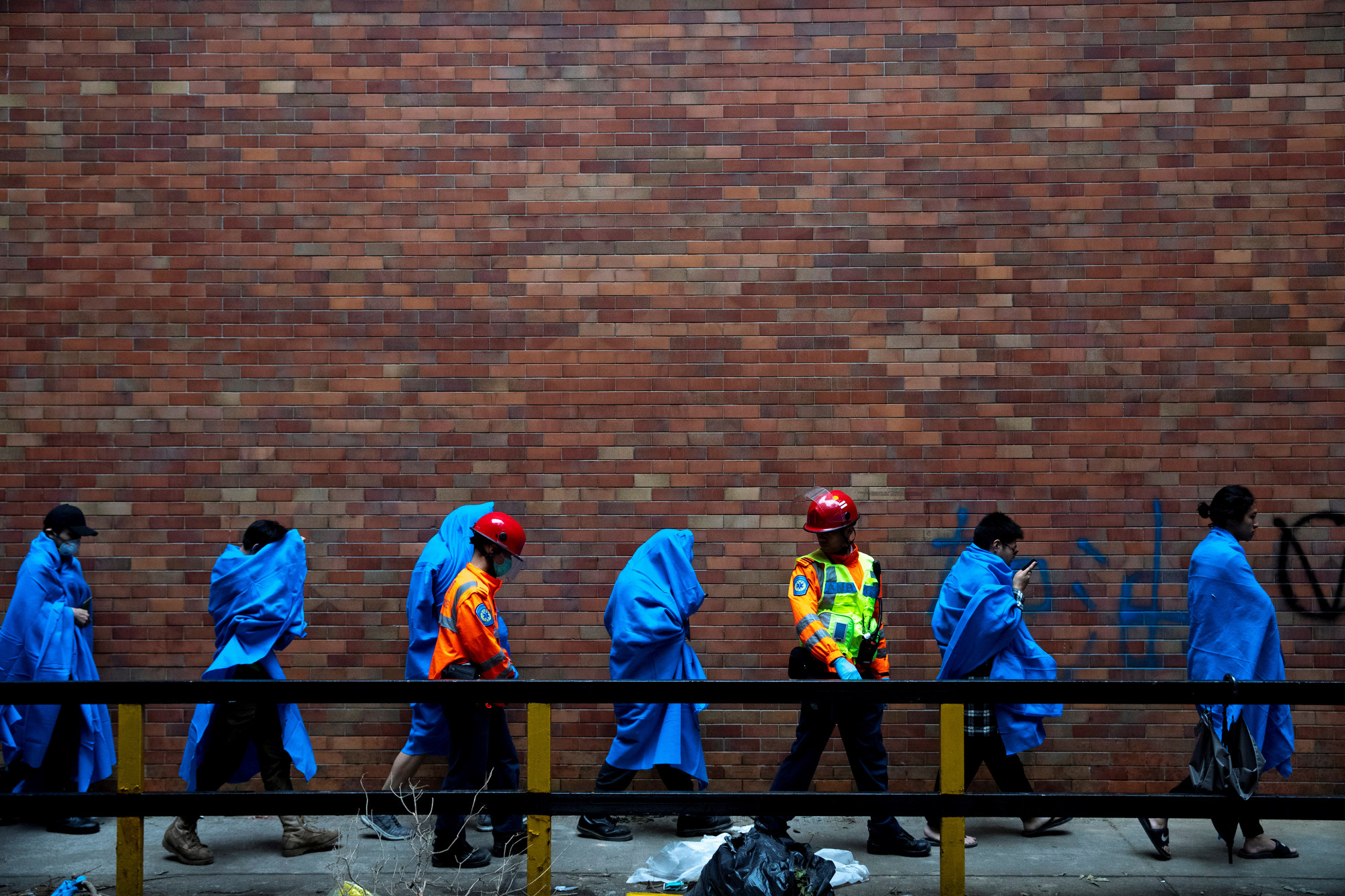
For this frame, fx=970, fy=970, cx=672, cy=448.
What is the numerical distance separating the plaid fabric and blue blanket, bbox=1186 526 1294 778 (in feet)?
3.45

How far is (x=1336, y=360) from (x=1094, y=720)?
2.64m

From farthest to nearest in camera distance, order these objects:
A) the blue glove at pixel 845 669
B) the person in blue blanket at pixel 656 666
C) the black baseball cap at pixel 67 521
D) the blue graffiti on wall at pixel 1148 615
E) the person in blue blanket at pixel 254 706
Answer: the blue graffiti on wall at pixel 1148 615, the black baseball cap at pixel 67 521, the person in blue blanket at pixel 656 666, the person in blue blanket at pixel 254 706, the blue glove at pixel 845 669

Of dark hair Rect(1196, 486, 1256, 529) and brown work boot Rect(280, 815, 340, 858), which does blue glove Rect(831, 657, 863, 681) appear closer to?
dark hair Rect(1196, 486, 1256, 529)

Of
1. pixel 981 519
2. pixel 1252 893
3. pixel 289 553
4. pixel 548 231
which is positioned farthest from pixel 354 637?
pixel 1252 893

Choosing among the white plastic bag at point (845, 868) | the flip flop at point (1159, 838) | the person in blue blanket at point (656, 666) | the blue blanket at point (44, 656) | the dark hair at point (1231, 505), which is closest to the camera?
the white plastic bag at point (845, 868)

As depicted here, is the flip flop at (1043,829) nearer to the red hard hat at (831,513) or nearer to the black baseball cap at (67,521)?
the red hard hat at (831,513)

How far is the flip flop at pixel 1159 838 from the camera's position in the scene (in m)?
4.82

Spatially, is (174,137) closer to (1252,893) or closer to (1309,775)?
(1252,893)

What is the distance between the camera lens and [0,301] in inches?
240

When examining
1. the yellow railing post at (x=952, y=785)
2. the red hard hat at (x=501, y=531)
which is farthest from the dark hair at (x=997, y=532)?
the red hard hat at (x=501, y=531)

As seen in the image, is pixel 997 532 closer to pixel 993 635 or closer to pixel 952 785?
pixel 993 635

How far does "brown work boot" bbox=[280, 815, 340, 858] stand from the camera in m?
4.98

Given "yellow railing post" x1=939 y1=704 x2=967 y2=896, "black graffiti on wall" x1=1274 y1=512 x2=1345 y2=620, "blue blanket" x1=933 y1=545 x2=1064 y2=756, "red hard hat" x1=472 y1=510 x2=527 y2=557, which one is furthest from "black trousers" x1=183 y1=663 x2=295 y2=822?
"black graffiti on wall" x1=1274 y1=512 x2=1345 y2=620

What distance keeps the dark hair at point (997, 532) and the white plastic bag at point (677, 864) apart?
2043mm
